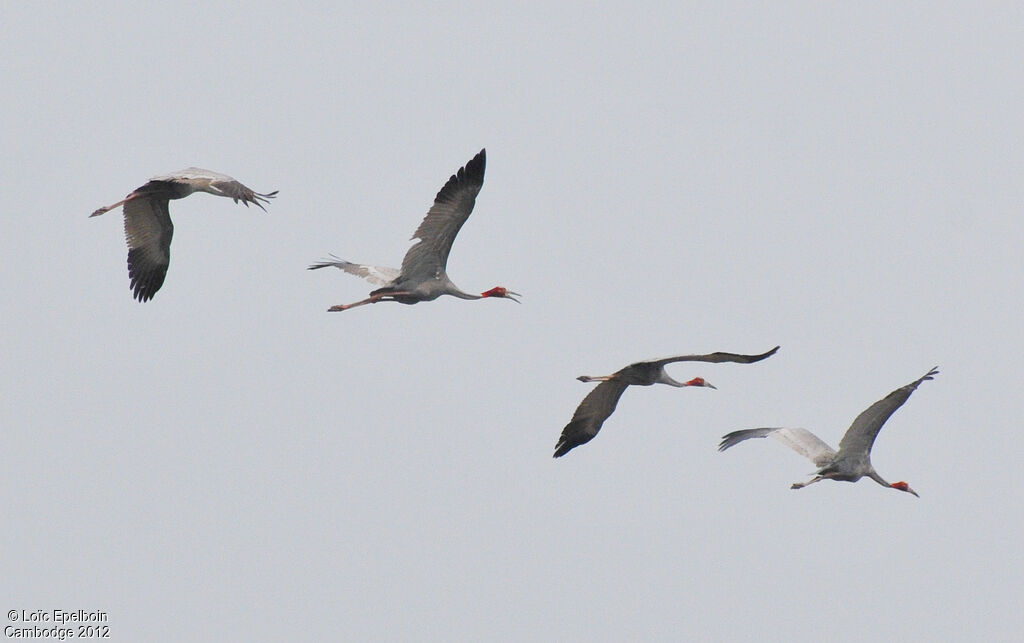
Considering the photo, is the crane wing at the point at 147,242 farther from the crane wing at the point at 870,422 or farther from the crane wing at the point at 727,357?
the crane wing at the point at 870,422

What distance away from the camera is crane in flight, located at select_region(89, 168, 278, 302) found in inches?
826

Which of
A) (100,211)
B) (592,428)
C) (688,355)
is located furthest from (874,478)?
(100,211)

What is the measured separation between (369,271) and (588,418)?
393cm

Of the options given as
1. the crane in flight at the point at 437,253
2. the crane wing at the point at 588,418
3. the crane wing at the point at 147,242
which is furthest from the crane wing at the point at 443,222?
the crane wing at the point at 147,242

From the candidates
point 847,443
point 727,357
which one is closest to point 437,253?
point 727,357

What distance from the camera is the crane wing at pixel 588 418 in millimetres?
22156

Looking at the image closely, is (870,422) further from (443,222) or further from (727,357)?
(443,222)

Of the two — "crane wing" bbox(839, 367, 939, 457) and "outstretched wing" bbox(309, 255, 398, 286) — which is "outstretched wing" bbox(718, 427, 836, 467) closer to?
"crane wing" bbox(839, 367, 939, 457)

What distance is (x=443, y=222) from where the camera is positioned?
830 inches

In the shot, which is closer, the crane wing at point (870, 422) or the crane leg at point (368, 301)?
the crane wing at point (870, 422)

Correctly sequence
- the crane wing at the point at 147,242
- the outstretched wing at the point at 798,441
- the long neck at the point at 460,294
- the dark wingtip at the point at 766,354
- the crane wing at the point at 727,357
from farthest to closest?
the crane wing at the point at 147,242
the long neck at the point at 460,294
the outstretched wing at the point at 798,441
the crane wing at the point at 727,357
the dark wingtip at the point at 766,354

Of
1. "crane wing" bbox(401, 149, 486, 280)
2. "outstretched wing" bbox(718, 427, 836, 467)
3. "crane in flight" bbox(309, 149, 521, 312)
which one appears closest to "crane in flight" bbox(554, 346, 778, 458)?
"outstretched wing" bbox(718, 427, 836, 467)

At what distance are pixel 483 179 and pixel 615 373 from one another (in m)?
3.16

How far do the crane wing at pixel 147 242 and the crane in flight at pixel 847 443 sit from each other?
8.71 m
